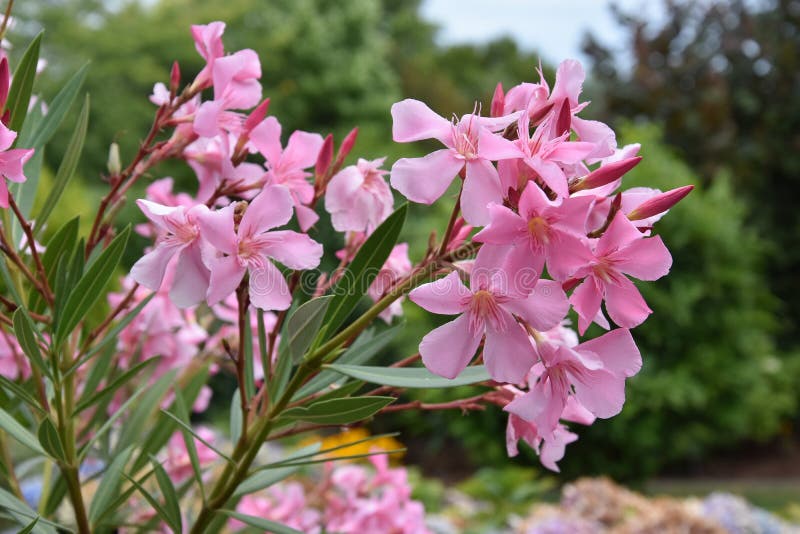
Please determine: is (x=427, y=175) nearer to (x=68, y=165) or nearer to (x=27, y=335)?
(x=27, y=335)

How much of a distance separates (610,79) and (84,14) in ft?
32.6

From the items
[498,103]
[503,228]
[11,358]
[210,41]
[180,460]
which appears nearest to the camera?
[503,228]

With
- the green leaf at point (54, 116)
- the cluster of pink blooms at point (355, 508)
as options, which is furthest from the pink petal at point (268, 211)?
the cluster of pink blooms at point (355, 508)

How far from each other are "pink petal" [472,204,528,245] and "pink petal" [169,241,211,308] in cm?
22

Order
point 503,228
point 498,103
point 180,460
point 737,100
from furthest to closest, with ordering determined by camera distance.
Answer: point 737,100 → point 180,460 → point 498,103 → point 503,228

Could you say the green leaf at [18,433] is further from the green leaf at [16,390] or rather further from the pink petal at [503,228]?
the pink petal at [503,228]

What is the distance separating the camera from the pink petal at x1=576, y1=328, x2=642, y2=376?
1.88ft

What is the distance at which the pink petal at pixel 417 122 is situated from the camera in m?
0.60

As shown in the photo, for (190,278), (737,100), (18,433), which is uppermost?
(737,100)

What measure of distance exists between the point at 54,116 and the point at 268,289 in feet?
1.25

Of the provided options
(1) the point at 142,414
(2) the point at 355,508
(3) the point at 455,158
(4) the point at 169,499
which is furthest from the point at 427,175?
(2) the point at 355,508

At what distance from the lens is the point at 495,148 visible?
1.74 feet

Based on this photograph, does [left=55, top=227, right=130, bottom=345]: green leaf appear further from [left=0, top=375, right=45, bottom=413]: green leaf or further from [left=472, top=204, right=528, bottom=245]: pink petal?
[left=472, top=204, right=528, bottom=245]: pink petal

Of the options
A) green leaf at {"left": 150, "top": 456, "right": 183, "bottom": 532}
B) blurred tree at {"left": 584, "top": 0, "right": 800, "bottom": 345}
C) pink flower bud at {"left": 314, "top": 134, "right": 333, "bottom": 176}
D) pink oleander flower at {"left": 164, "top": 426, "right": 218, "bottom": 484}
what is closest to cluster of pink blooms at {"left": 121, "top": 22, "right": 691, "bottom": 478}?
pink flower bud at {"left": 314, "top": 134, "right": 333, "bottom": 176}
